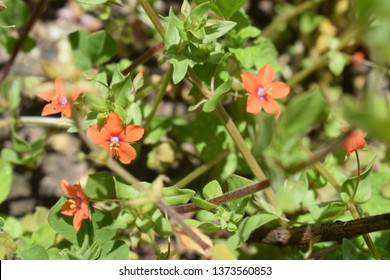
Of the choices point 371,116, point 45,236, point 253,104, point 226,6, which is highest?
point 371,116

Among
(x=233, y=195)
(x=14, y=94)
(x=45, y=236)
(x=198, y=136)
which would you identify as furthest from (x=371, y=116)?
(x=14, y=94)

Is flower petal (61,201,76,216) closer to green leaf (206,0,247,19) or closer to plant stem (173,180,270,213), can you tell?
plant stem (173,180,270,213)

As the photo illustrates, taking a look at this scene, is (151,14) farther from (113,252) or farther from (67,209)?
(113,252)

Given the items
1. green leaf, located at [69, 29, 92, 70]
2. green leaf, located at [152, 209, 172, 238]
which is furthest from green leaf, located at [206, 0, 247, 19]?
green leaf, located at [152, 209, 172, 238]

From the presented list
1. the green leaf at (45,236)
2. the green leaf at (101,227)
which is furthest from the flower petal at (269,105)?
the green leaf at (45,236)

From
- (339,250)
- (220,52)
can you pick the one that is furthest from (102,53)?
(339,250)
